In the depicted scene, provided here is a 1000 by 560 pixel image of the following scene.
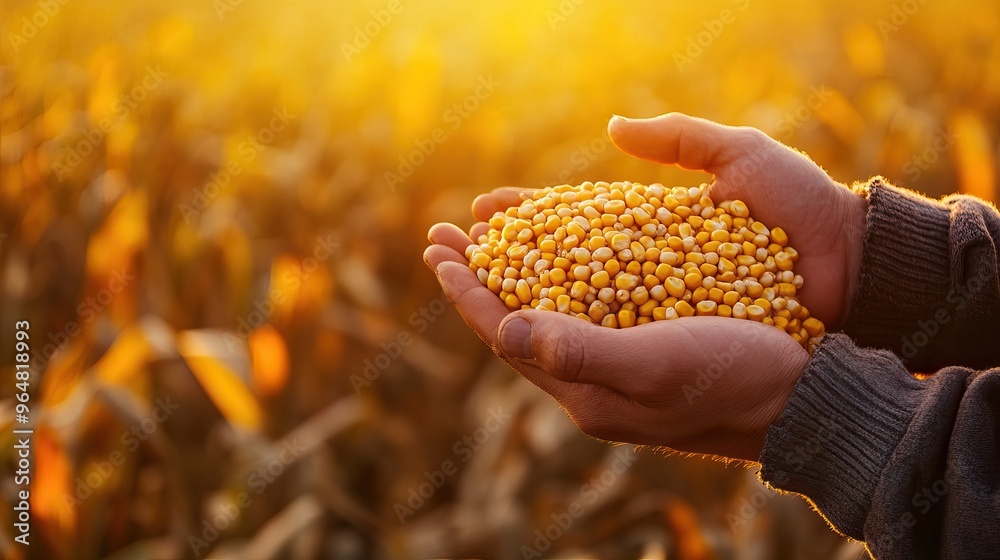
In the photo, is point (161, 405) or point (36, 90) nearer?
point (161, 405)

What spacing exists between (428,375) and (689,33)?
6.35 feet

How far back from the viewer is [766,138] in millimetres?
1546

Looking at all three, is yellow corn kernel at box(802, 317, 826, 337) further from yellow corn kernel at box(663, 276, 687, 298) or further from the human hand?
yellow corn kernel at box(663, 276, 687, 298)

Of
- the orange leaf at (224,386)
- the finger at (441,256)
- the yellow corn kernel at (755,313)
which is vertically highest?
the finger at (441,256)

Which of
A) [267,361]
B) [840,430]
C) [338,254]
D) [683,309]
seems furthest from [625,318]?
[338,254]

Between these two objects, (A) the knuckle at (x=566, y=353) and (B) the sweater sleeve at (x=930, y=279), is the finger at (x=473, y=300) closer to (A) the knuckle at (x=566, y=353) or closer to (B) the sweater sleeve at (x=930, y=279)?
(A) the knuckle at (x=566, y=353)

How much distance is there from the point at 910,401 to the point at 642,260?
468mm

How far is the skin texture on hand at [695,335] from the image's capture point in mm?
1175

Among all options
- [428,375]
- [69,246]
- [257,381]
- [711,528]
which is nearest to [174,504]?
[257,381]

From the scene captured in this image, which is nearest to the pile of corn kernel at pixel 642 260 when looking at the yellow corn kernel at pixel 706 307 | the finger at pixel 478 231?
the yellow corn kernel at pixel 706 307

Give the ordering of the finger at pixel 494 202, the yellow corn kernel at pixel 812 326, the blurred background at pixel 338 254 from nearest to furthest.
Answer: the yellow corn kernel at pixel 812 326, the finger at pixel 494 202, the blurred background at pixel 338 254

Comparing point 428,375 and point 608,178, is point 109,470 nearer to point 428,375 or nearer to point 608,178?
point 428,375

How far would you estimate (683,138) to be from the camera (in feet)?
5.05

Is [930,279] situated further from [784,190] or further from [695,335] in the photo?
[695,335]
